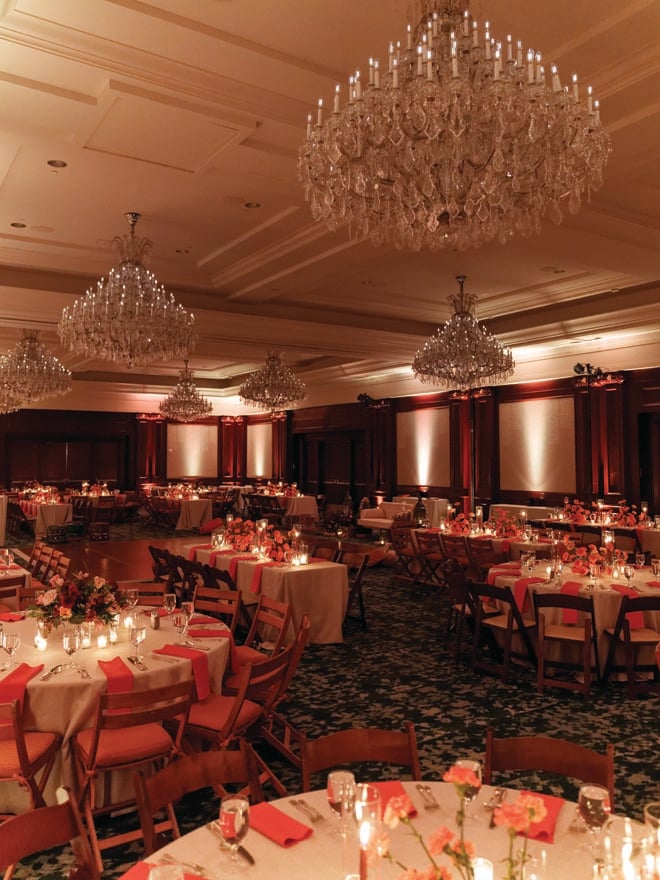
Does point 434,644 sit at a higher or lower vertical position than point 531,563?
lower

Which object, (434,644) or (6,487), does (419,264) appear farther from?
(6,487)

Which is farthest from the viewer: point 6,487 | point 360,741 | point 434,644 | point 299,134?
point 6,487

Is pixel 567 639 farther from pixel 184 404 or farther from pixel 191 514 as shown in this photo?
pixel 191 514

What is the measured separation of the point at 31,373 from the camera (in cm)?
1184

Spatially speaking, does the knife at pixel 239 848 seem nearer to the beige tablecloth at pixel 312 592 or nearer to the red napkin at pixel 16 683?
the red napkin at pixel 16 683

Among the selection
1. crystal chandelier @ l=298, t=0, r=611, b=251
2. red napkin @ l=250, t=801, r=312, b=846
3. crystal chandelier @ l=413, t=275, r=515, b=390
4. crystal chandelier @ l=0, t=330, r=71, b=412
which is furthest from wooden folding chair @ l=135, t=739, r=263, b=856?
crystal chandelier @ l=0, t=330, r=71, b=412

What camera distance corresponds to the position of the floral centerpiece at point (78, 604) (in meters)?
4.56

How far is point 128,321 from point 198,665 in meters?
3.66

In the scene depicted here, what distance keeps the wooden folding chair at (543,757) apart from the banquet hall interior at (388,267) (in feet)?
6.01

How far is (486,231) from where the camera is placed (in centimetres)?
367

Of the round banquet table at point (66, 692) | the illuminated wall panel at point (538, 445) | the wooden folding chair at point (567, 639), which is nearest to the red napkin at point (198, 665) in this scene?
the round banquet table at point (66, 692)

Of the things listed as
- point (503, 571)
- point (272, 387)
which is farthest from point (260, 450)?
point (503, 571)

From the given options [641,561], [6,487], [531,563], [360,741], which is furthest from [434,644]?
[6,487]

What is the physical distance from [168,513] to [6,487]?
21.4ft
